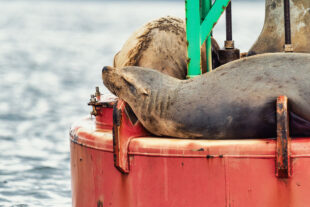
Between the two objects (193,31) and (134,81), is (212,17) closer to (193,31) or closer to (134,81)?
(193,31)

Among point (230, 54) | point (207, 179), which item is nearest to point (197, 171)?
point (207, 179)

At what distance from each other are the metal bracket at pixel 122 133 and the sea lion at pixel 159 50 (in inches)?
27.8

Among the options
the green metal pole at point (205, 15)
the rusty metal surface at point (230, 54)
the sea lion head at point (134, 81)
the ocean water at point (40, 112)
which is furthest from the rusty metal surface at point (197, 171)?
the ocean water at point (40, 112)

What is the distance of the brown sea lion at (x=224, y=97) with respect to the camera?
4.39m

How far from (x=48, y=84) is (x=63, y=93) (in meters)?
1.74

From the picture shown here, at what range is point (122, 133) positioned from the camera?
4.62 meters

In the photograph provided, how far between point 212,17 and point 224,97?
70 cm

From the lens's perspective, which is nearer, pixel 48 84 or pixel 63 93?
pixel 63 93

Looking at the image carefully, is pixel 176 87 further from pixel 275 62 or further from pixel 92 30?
pixel 92 30

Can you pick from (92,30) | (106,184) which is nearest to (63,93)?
(106,184)

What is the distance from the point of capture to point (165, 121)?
4652 mm

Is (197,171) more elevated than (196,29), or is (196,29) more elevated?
(196,29)

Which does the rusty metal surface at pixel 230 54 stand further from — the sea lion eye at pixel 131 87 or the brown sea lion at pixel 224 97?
the sea lion eye at pixel 131 87

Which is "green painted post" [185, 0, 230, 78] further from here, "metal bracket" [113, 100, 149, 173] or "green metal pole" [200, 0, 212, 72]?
"metal bracket" [113, 100, 149, 173]
